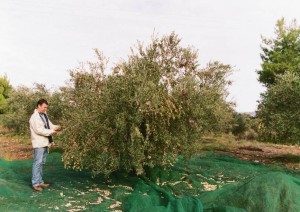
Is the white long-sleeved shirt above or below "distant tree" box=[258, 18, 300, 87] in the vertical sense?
below

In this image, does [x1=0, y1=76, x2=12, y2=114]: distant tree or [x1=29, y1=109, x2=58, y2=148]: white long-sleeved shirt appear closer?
[x1=29, y1=109, x2=58, y2=148]: white long-sleeved shirt

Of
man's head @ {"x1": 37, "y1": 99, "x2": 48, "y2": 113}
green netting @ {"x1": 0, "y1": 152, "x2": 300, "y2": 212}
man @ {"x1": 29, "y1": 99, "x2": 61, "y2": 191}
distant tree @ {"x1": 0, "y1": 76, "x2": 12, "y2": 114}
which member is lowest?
green netting @ {"x1": 0, "y1": 152, "x2": 300, "y2": 212}

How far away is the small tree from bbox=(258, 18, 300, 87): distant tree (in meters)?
28.9

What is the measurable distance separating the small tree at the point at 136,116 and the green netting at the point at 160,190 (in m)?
0.72

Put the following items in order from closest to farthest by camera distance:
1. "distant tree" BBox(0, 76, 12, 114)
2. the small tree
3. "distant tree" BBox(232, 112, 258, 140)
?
1. the small tree
2. "distant tree" BBox(232, 112, 258, 140)
3. "distant tree" BBox(0, 76, 12, 114)

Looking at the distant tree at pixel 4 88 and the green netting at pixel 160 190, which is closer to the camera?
the green netting at pixel 160 190

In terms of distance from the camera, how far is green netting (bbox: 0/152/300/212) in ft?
20.8

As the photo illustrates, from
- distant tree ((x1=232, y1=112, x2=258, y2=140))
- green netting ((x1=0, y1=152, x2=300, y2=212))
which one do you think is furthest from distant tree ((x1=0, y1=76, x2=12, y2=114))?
green netting ((x1=0, y1=152, x2=300, y2=212))

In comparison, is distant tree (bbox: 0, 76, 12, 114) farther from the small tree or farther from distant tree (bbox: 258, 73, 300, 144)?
the small tree

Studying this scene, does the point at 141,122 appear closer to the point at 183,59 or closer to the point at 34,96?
the point at 183,59

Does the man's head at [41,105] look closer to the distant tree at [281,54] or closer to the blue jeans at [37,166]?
the blue jeans at [37,166]

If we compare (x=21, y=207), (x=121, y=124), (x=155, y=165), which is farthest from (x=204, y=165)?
(x=21, y=207)

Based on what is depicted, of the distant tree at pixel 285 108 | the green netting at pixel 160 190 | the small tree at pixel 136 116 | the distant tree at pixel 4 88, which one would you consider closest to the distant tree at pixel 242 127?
the distant tree at pixel 285 108

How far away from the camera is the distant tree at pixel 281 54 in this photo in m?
36.2
